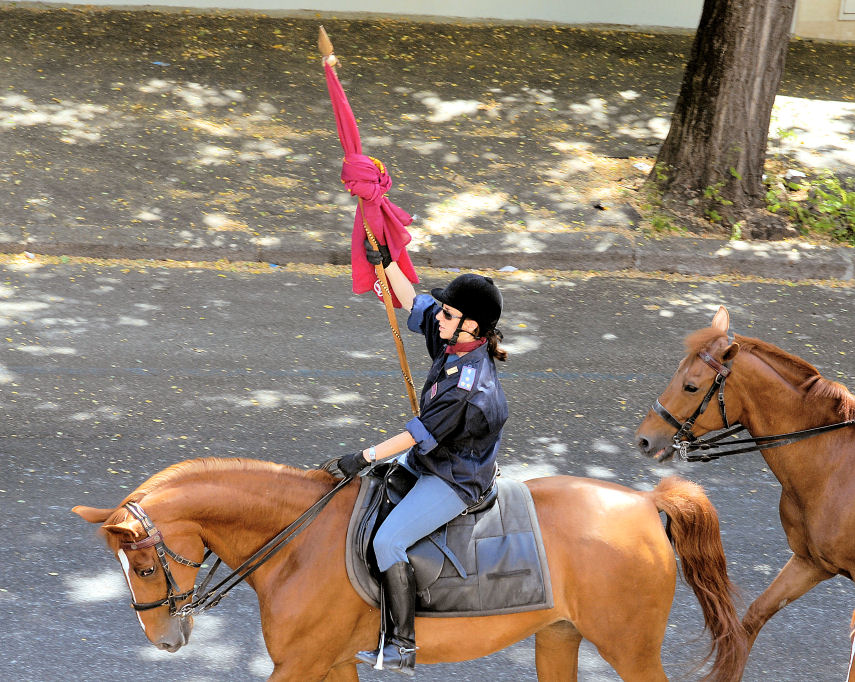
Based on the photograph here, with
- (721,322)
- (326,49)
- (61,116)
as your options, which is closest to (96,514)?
(326,49)

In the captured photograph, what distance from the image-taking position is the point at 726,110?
11.7 meters

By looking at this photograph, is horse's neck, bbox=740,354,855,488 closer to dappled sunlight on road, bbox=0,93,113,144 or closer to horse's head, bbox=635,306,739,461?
horse's head, bbox=635,306,739,461

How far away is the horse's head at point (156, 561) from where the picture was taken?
3.67 meters

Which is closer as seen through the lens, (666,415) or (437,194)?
(666,415)

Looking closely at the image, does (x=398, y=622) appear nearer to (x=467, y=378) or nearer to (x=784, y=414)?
(x=467, y=378)

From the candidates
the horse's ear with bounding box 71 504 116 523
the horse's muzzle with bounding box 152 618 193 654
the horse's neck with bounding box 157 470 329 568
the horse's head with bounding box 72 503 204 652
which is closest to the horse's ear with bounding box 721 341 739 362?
the horse's neck with bounding box 157 470 329 568

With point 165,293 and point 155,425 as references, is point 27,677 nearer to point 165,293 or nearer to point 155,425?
point 155,425

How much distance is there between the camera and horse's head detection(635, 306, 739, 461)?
4949 mm

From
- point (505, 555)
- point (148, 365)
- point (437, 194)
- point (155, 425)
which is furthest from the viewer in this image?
point (437, 194)

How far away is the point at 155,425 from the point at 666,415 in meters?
3.82

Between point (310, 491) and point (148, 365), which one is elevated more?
point (310, 491)

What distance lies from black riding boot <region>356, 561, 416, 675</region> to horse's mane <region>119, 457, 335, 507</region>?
0.52m

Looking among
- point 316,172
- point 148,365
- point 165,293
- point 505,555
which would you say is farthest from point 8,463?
point 316,172

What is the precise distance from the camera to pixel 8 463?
6527mm
